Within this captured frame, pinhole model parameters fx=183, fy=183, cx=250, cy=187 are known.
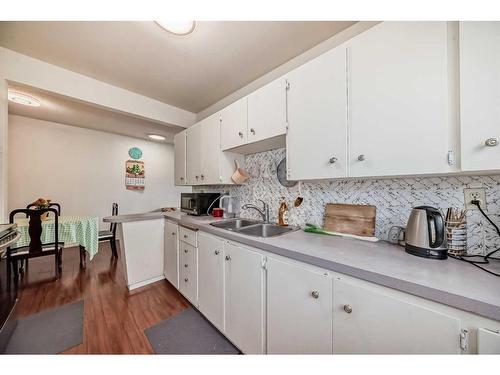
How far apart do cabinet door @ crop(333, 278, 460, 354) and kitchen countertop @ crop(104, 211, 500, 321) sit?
0.06 meters

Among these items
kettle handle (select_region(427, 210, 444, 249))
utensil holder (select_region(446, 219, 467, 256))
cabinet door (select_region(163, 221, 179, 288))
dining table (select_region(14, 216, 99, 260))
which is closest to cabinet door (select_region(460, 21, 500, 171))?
kettle handle (select_region(427, 210, 444, 249))

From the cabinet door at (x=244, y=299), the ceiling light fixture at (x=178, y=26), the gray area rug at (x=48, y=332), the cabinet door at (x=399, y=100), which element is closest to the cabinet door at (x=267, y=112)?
the cabinet door at (x=399, y=100)

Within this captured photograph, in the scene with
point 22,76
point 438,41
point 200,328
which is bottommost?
point 200,328

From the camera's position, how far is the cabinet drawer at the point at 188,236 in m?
1.74

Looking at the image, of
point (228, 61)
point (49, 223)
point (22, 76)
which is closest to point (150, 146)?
point (49, 223)

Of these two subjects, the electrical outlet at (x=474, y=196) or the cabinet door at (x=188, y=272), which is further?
the cabinet door at (x=188, y=272)

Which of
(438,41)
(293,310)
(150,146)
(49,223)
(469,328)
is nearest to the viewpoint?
(469,328)

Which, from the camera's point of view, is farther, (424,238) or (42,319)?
(42,319)

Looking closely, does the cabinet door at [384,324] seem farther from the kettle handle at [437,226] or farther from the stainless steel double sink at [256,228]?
the stainless steel double sink at [256,228]

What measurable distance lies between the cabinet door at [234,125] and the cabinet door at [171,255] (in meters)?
1.15

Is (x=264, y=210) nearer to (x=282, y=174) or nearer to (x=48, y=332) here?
(x=282, y=174)
